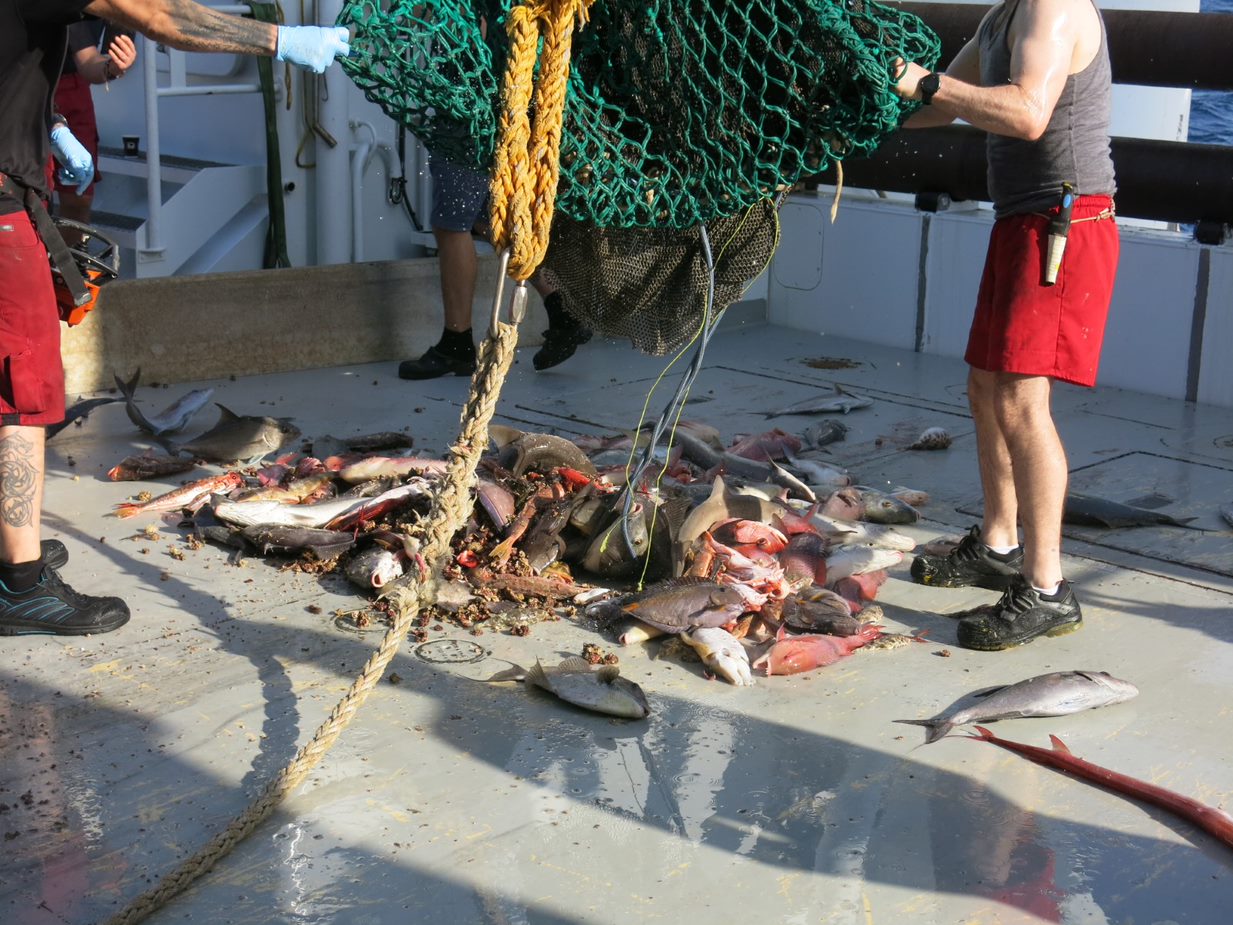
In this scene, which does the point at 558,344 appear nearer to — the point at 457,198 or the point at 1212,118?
the point at 457,198

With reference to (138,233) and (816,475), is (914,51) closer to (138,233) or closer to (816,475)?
(816,475)

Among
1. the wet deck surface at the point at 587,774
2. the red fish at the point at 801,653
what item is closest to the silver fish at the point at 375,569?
the wet deck surface at the point at 587,774

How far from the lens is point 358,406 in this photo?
8227 mm

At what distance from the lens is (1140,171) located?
8.17 meters

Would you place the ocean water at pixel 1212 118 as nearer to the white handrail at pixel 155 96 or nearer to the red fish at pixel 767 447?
the red fish at pixel 767 447

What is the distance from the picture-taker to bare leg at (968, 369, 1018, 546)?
5.23 meters

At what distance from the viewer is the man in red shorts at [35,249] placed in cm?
443

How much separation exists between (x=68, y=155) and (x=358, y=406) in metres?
2.75

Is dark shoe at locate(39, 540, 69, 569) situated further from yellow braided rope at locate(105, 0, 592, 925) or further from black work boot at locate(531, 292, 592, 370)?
black work boot at locate(531, 292, 592, 370)

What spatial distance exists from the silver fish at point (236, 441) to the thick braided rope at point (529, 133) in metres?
3.77

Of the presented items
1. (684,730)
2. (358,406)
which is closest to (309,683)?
(684,730)

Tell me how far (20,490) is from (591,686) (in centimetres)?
207

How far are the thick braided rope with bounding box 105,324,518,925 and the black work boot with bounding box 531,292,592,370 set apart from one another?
521 centimetres

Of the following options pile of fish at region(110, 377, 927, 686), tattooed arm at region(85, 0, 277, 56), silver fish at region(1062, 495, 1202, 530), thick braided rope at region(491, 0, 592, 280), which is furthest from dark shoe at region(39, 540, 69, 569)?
silver fish at region(1062, 495, 1202, 530)
